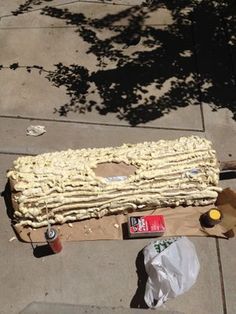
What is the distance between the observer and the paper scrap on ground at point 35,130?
5492 mm

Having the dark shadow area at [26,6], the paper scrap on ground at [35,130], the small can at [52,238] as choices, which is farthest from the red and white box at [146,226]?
the dark shadow area at [26,6]

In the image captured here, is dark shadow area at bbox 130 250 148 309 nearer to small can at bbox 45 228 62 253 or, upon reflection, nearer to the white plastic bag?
the white plastic bag

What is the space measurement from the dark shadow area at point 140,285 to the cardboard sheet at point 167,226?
1.05ft

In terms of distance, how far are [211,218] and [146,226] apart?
2.52 ft

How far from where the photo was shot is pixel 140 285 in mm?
4473

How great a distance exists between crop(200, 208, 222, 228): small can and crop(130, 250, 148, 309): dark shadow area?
85cm

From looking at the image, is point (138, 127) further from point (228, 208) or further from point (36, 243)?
point (36, 243)

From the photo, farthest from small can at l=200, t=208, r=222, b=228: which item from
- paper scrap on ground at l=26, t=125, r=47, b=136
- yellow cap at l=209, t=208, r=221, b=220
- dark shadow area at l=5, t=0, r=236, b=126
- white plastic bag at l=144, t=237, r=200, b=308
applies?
paper scrap on ground at l=26, t=125, r=47, b=136

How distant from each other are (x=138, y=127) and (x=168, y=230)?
5.32 ft

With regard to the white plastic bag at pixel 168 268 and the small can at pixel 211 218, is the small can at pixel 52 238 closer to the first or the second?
the white plastic bag at pixel 168 268

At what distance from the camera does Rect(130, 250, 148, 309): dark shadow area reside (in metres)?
4.36

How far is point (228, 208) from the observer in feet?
16.1

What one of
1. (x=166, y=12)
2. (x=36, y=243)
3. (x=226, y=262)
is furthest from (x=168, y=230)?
(x=166, y=12)

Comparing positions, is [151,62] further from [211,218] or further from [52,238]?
[52,238]
